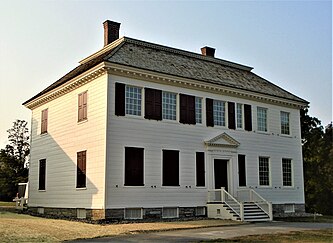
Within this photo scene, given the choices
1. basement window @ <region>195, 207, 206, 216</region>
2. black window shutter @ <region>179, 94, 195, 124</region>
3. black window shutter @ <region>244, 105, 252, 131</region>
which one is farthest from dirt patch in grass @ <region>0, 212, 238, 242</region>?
black window shutter @ <region>244, 105, 252, 131</region>

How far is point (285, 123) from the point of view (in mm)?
28812

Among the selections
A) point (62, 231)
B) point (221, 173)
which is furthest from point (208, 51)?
point (62, 231)

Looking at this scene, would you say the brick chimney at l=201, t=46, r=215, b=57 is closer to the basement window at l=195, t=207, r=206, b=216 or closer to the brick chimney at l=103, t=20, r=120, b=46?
the brick chimney at l=103, t=20, r=120, b=46

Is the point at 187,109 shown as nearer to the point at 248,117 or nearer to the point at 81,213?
the point at 248,117

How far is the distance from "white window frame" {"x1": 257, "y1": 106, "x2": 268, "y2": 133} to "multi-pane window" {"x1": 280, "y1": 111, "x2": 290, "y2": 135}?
62.8 inches

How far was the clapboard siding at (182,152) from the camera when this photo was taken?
803 inches

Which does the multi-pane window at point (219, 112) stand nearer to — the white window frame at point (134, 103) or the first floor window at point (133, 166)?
the white window frame at point (134, 103)

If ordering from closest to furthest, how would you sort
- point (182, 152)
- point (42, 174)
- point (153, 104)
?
point (153, 104)
point (182, 152)
point (42, 174)

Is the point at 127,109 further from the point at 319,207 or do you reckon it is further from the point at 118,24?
the point at 319,207

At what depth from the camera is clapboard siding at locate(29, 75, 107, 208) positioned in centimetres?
2073

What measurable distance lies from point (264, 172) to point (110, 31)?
1302 cm

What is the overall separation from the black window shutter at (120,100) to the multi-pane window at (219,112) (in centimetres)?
626

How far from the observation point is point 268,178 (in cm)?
2689

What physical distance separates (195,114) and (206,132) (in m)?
1.22
